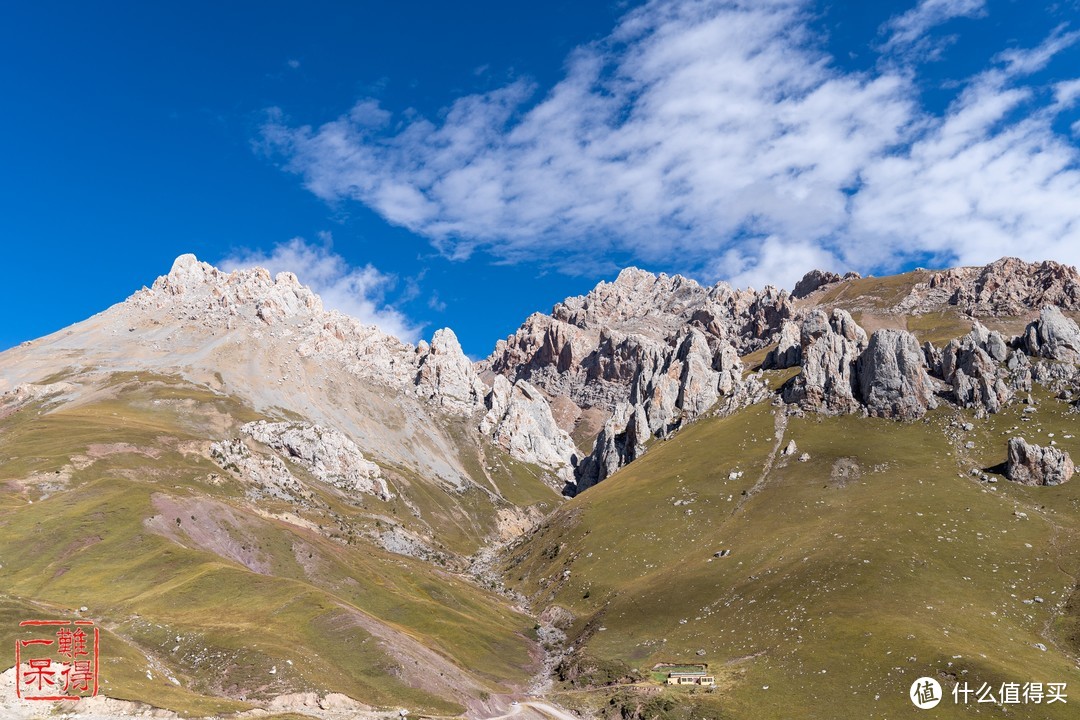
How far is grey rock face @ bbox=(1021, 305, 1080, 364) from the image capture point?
555 ft

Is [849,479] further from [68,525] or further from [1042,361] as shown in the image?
[68,525]

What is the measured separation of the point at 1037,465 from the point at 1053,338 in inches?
2490

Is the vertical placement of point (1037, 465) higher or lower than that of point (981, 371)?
lower

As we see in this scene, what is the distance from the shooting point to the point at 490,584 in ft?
580

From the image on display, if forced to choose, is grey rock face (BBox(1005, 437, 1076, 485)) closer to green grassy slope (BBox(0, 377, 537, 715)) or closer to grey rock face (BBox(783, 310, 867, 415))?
grey rock face (BBox(783, 310, 867, 415))

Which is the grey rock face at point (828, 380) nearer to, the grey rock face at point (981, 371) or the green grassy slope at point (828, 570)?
the green grassy slope at point (828, 570)

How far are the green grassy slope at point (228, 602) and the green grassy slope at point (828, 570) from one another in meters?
22.8

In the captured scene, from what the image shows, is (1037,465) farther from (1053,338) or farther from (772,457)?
(1053,338)

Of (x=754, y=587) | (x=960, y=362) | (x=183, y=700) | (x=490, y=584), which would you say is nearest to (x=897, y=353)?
(x=960, y=362)

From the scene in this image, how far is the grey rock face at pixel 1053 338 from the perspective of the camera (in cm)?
16925

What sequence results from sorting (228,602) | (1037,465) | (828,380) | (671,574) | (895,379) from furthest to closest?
1. (828,380)
2. (895,379)
3. (671,574)
4. (1037,465)
5. (228,602)

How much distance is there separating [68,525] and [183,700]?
73.9 metres

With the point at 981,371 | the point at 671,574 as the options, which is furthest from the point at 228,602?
the point at 981,371

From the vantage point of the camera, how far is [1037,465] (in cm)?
12938
